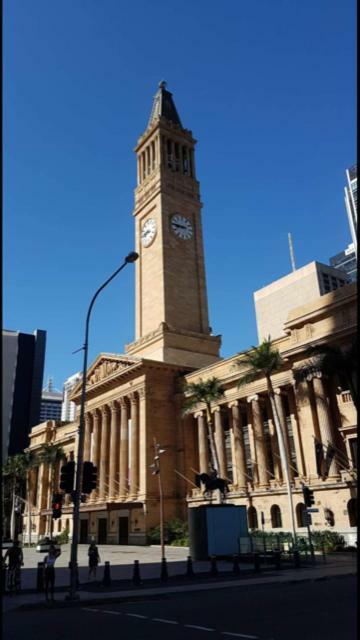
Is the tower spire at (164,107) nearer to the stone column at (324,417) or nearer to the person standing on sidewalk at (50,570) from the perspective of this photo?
the stone column at (324,417)

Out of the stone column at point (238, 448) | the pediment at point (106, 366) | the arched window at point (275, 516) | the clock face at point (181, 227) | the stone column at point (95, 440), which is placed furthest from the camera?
the clock face at point (181, 227)

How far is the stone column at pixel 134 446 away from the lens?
52844 millimetres

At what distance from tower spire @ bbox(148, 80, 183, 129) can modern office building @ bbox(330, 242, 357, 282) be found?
317ft

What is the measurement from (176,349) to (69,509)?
964 inches

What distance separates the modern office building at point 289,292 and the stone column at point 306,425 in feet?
271

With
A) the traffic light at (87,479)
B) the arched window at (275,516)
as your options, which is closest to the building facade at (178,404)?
the arched window at (275,516)

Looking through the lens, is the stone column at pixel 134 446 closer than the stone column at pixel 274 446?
No

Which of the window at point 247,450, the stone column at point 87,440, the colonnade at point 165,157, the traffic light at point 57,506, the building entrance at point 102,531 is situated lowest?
the building entrance at point 102,531

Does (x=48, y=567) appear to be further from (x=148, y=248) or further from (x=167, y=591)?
(x=148, y=248)

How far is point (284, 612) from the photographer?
12.4 m

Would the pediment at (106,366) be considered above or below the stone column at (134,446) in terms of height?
above

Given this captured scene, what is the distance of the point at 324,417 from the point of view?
39656 mm

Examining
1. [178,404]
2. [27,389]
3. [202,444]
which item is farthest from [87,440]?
[27,389]

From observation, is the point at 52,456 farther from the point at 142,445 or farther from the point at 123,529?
the point at 142,445
